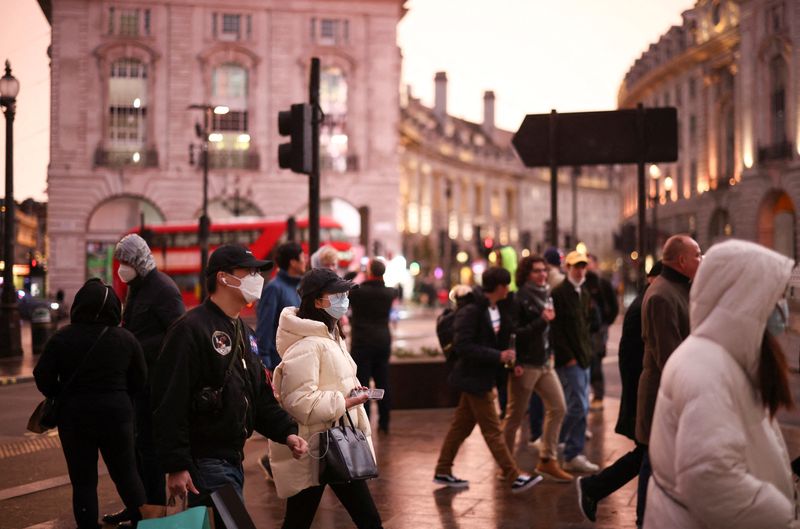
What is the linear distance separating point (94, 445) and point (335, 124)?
48021 millimetres

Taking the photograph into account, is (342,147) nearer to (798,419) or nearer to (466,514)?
(798,419)

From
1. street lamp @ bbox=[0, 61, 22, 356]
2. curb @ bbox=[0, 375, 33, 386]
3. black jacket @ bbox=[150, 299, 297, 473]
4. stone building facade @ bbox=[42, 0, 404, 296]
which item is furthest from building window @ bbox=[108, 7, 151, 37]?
black jacket @ bbox=[150, 299, 297, 473]

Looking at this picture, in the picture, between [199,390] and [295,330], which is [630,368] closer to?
[295,330]

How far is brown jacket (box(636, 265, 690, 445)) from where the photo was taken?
583 cm

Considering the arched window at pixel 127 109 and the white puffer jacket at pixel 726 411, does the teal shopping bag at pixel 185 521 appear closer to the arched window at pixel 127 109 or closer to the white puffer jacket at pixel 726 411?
the white puffer jacket at pixel 726 411

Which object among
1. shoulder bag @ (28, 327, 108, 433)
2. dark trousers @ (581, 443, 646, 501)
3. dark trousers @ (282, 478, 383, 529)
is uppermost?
shoulder bag @ (28, 327, 108, 433)

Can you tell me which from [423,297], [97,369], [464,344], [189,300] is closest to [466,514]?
[464,344]

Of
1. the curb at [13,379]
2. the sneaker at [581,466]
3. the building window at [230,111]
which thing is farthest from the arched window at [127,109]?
the sneaker at [581,466]

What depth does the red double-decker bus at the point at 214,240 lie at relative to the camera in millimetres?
40031

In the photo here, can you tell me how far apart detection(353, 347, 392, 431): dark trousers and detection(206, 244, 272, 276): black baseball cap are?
6.09 meters

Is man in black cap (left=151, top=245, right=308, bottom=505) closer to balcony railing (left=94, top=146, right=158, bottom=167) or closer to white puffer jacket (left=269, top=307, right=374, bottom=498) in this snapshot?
white puffer jacket (left=269, top=307, right=374, bottom=498)

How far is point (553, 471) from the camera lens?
8570 mm

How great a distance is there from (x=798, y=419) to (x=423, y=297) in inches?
1867

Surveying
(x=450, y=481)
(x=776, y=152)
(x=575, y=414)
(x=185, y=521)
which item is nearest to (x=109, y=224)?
(x=776, y=152)
